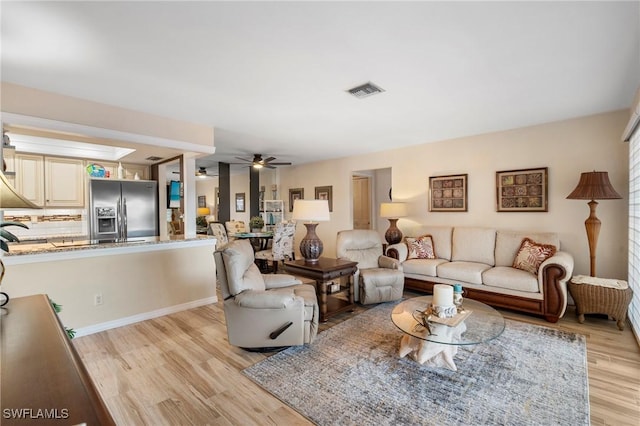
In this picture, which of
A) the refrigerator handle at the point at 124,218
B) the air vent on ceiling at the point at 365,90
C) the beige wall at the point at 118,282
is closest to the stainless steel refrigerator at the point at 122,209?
the refrigerator handle at the point at 124,218

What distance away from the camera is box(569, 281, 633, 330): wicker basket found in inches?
120

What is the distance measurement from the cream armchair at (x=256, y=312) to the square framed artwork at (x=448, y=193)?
3.35 metres

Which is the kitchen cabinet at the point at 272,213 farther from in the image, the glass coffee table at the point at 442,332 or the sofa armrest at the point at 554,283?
the sofa armrest at the point at 554,283

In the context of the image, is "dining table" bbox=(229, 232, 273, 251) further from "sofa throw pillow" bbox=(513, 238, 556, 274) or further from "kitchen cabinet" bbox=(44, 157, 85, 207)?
"sofa throw pillow" bbox=(513, 238, 556, 274)

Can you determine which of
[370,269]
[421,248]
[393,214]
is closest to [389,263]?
[370,269]

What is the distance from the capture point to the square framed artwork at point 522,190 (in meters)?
4.08

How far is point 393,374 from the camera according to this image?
2303 millimetres

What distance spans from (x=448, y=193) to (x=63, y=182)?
606cm

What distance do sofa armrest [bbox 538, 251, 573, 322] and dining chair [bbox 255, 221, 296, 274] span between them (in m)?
3.90

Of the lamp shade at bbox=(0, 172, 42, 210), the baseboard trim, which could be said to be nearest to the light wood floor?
the baseboard trim

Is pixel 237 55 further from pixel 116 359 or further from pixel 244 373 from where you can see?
pixel 116 359

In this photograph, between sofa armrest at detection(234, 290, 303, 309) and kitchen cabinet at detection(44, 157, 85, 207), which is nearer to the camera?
sofa armrest at detection(234, 290, 303, 309)

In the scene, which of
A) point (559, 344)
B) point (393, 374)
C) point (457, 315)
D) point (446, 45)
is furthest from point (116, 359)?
point (559, 344)

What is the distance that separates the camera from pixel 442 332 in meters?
2.25
